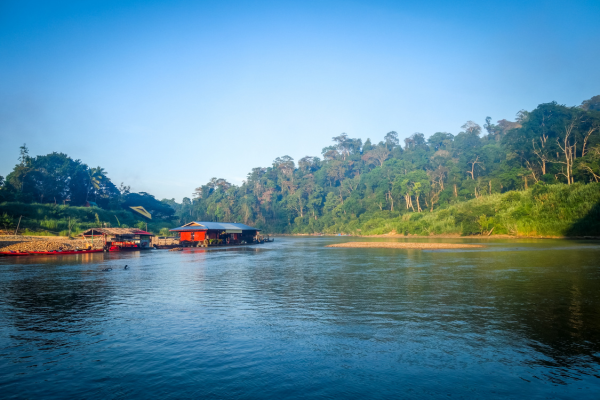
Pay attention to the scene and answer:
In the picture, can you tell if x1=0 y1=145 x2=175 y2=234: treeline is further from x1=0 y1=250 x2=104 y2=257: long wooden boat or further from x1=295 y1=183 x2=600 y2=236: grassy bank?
x1=295 y1=183 x2=600 y2=236: grassy bank

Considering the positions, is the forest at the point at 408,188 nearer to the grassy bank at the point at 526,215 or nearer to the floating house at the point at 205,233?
the grassy bank at the point at 526,215

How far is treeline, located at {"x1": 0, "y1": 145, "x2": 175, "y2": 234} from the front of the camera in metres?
50.1

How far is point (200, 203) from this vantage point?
141500mm

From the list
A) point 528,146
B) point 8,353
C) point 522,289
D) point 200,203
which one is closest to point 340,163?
point 200,203

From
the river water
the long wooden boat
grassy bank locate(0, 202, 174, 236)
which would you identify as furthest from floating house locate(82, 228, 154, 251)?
the river water

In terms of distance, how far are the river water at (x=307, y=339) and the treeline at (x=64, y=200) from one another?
36.7 metres

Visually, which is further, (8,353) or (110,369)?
(8,353)

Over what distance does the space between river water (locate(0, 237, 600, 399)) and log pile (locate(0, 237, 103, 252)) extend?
24669 millimetres

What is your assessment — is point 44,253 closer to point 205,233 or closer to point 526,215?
point 205,233

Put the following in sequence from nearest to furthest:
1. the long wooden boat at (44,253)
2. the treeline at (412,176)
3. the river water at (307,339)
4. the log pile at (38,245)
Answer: the river water at (307,339), the long wooden boat at (44,253), the log pile at (38,245), the treeline at (412,176)

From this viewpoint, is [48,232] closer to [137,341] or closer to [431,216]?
[137,341]

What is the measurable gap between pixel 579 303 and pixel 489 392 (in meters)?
9.42

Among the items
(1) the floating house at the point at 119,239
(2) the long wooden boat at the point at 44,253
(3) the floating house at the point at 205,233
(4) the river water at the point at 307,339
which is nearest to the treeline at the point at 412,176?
(3) the floating house at the point at 205,233

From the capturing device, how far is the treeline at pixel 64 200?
164 feet
